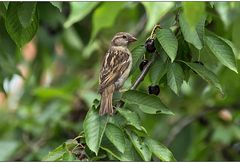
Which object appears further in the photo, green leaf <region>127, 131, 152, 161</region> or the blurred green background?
the blurred green background

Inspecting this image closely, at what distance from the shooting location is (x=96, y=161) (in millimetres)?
4312

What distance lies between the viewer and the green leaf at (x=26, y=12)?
4410mm

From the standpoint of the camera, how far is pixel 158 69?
14.8 feet

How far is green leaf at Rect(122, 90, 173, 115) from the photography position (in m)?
4.42

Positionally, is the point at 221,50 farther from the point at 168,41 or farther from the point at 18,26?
the point at 18,26

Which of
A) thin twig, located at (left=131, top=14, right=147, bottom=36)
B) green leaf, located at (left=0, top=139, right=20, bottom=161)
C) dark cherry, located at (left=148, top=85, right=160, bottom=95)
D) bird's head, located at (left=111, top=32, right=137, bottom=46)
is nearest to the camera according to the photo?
dark cherry, located at (left=148, top=85, right=160, bottom=95)

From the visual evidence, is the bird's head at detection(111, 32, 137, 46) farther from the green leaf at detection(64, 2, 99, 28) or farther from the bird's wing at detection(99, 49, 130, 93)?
the green leaf at detection(64, 2, 99, 28)

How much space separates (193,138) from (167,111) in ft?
13.6

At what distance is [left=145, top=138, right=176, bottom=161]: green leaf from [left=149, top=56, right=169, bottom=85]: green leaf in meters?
0.34

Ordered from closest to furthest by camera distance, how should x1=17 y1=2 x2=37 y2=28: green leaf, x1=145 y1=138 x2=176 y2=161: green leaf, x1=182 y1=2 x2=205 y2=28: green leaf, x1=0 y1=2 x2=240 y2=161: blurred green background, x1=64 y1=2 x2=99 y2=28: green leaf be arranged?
x1=182 y1=2 x2=205 y2=28: green leaf → x1=64 y1=2 x2=99 y2=28: green leaf → x1=145 y1=138 x2=176 y2=161: green leaf → x1=17 y1=2 x2=37 y2=28: green leaf → x1=0 y1=2 x2=240 y2=161: blurred green background

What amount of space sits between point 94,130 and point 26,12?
0.71 metres

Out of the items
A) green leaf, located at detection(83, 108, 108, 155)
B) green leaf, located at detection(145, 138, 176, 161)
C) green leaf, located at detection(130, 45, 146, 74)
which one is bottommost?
green leaf, located at detection(145, 138, 176, 161)

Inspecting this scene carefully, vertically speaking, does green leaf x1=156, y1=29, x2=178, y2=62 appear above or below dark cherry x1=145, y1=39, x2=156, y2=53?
above

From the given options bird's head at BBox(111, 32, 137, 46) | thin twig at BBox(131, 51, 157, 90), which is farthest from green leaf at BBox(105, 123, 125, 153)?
bird's head at BBox(111, 32, 137, 46)
